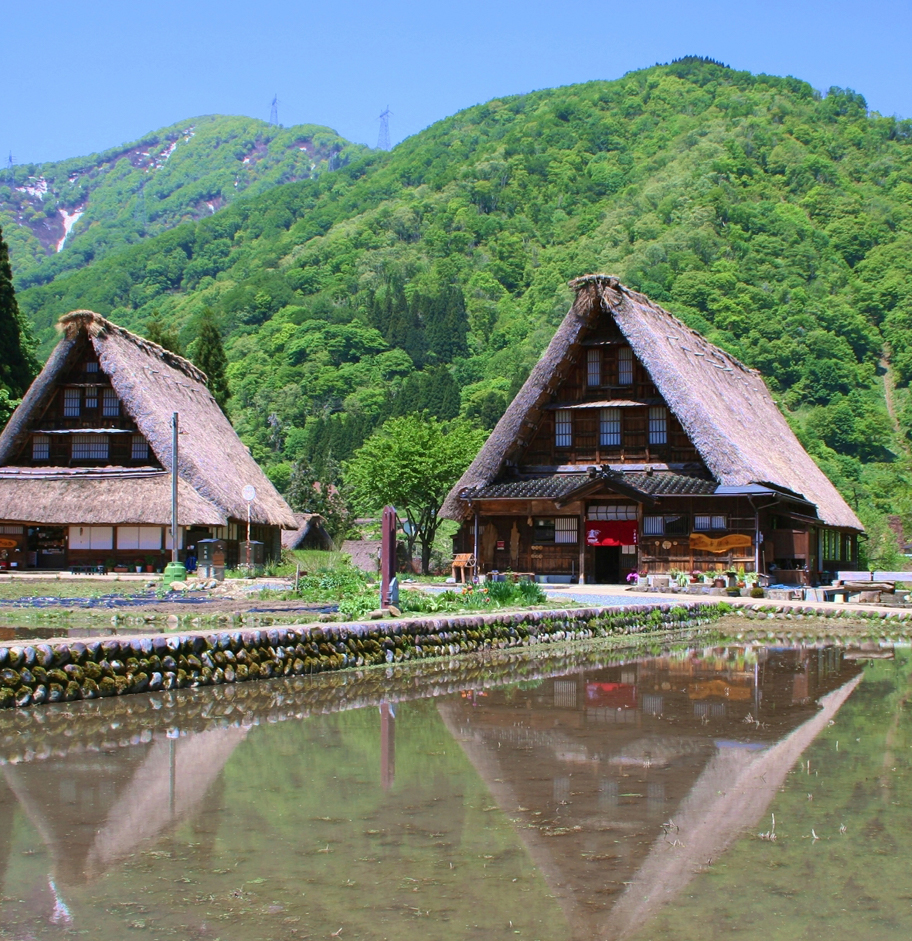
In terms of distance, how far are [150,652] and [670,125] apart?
449 feet

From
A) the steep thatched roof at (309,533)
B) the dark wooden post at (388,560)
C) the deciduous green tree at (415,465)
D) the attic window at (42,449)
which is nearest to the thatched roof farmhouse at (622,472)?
the deciduous green tree at (415,465)

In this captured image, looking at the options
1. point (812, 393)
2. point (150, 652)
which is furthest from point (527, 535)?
point (812, 393)

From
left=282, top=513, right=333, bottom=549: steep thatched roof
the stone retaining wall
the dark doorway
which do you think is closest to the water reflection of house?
the stone retaining wall

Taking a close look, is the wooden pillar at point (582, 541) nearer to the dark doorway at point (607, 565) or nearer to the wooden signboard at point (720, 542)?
the dark doorway at point (607, 565)

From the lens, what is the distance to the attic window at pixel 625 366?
109 feet

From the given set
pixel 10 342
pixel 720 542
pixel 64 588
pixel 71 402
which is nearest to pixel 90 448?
pixel 71 402

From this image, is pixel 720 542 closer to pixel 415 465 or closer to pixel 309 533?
pixel 415 465

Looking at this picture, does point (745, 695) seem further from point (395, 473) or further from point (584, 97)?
point (584, 97)

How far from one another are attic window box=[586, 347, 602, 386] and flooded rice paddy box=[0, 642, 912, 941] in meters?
23.0

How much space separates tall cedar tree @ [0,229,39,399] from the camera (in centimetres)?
4062

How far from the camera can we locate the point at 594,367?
33.5 meters

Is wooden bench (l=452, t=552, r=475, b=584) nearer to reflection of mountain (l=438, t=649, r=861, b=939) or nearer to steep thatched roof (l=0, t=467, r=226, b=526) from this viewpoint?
steep thatched roof (l=0, t=467, r=226, b=526)

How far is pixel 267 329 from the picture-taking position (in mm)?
104875

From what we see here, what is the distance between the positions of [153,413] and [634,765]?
29757mm
